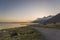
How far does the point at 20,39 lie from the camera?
1588 centimetres

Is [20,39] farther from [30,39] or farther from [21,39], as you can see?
[30,39]

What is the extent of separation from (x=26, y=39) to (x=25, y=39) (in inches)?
4.7

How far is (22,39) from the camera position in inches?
622

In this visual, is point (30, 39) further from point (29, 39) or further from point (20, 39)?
point (20, 39)

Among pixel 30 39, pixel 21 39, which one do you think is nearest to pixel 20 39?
pixel 21 39

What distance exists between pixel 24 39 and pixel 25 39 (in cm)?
22

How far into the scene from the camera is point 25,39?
15648mm

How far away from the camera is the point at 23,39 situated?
1584cm

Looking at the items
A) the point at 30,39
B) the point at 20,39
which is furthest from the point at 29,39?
the point at 20,39

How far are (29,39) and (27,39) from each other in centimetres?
23

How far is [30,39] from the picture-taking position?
15523mm

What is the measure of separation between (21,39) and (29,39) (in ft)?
3.04

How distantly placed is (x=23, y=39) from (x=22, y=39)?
121 mm

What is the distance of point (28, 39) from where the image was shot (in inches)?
613
